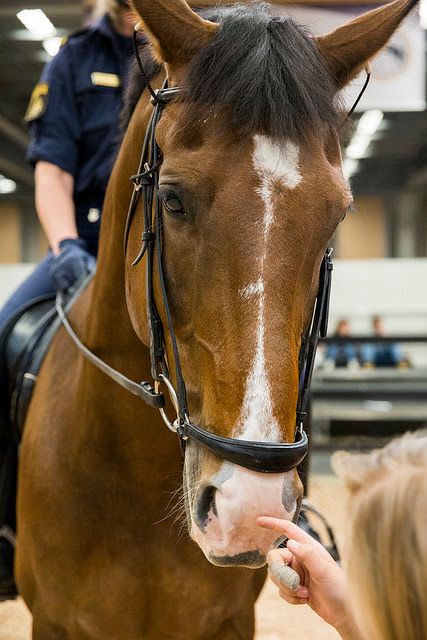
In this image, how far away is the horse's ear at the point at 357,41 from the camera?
177cm

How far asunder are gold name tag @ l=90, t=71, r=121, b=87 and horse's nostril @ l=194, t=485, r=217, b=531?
6.08 ft

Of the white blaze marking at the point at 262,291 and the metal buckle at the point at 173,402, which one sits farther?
the metal buckle at the point at 173,402

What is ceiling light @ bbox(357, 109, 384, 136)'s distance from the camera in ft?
46.4

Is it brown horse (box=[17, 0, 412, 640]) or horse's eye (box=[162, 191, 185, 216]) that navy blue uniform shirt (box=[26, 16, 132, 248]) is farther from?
horse's eye (box=[162, 191, 185, 216])

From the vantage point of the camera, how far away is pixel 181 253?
1580 millimetres

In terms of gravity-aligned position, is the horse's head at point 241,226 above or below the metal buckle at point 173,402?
above

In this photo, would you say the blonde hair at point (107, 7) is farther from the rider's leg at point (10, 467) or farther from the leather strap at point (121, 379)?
the leather strap at point (121, 379)

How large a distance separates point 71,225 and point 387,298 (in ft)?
35.9

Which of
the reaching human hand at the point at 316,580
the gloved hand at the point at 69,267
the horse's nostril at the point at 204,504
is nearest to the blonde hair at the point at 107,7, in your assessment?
the gloved hand at the point at 69,267

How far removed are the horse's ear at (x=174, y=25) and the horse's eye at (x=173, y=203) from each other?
323 millimetres

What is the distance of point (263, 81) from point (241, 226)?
0.99ft

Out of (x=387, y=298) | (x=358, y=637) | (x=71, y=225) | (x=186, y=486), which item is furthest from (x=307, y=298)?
(x=387, y=298)

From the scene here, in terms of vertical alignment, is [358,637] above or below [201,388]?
below

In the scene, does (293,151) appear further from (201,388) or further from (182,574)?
(182,574)
